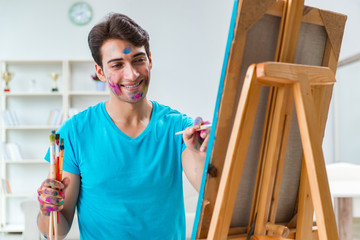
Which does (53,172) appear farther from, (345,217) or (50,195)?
(345,217)

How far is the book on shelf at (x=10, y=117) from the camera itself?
16.2 ft

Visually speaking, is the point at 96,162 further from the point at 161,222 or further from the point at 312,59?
the point at 312,59

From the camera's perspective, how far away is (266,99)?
3.59ft

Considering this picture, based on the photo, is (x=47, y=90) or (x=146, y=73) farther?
(x=47, y=90)

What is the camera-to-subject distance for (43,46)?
5254mm

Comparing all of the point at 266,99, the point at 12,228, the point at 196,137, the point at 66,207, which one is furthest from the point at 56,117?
the point at 266,99

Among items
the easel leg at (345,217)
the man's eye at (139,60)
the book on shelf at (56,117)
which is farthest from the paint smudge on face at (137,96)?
the book on shelf at (56,117)

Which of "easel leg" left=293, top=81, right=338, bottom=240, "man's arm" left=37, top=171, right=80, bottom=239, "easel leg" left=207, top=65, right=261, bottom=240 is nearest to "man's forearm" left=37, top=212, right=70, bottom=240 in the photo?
"man's arm" left=37, top=171, right=80, bottom=239

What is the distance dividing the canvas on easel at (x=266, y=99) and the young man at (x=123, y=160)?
278 mm

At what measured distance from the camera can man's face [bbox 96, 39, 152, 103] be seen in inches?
53.7

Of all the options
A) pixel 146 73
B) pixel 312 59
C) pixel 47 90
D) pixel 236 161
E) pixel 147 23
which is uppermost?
pixel 147 23

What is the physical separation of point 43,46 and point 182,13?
72.7 inches

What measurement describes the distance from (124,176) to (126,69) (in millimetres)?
364

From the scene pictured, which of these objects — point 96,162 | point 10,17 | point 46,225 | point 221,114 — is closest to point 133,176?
point 96,162
